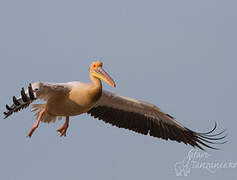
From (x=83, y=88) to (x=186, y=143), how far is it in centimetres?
339

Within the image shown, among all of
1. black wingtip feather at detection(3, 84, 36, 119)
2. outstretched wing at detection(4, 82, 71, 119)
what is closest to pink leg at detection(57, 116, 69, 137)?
outstretched wing at detection(4, 82, 71, 119)

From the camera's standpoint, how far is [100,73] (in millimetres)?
11445

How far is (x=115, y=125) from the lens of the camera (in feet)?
43.9

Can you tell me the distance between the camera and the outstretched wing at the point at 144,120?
42.6ft

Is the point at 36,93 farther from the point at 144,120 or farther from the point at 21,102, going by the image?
the point at 144,120

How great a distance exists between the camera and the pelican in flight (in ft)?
36.8

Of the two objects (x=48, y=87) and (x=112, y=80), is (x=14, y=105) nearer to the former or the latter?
(x=48, y=87)

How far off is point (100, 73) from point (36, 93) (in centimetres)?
145

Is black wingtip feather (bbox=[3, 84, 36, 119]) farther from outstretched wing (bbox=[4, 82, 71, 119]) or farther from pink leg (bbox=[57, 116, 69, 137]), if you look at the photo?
pink leg (bbox=[57, 116, 69, 137])

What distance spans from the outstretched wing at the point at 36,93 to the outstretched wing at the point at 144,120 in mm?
1785

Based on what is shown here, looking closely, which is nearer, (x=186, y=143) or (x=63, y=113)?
(x=63, y=113)

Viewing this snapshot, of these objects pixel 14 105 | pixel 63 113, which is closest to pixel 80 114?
pixel 63 113

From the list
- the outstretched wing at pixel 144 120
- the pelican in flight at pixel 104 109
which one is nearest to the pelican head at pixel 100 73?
the pelican in flight at pixel 104 109

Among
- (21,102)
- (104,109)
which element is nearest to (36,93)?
(21,102)
